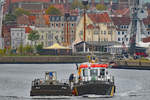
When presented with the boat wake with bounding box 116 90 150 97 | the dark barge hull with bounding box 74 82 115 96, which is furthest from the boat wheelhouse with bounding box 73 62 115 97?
the boat wake with bounding box 116 90 150 97

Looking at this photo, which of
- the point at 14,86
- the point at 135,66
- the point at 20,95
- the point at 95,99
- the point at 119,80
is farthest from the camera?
the point at 135,66

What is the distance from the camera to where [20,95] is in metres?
90.4

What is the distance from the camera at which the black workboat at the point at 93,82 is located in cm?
8525

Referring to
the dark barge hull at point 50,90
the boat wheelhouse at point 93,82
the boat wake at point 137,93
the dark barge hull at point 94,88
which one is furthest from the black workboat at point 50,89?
the boat wake at point 137,93

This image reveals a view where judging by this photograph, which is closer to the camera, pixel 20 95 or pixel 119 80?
pixel 20 95

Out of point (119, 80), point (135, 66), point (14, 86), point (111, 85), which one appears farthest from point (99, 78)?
point (135, 66)

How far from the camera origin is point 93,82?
280ft

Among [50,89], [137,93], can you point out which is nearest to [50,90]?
[50,89]

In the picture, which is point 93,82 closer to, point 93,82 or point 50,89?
point 93,82

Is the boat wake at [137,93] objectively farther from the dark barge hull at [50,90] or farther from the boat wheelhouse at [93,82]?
the dark barge hull at [50,90]

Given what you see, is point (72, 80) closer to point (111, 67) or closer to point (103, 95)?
point (103, 95)

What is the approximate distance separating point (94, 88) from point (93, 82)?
0.60 m

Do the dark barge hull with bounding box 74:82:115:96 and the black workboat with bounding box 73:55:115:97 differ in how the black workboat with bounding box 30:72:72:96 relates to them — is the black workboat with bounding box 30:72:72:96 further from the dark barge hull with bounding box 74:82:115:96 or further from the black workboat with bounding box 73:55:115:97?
the black workboat with bounding box 73:55:115:97

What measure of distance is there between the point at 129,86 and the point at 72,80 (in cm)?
1878
